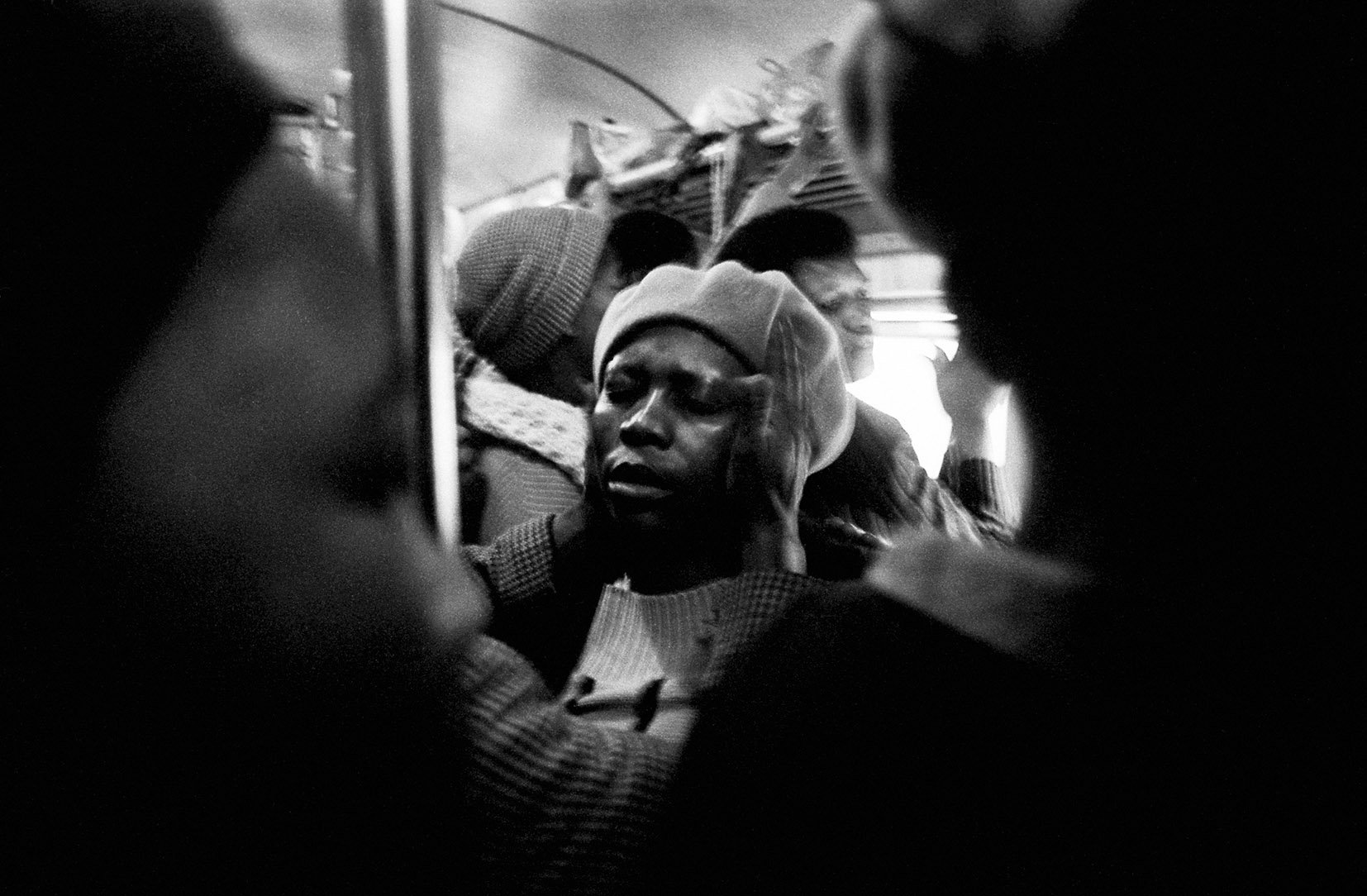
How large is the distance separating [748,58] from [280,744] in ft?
8.60

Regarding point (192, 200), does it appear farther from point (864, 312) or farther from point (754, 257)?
point (864, 312)

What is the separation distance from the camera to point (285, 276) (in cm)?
68

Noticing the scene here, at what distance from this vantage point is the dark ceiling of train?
2559 millimetres

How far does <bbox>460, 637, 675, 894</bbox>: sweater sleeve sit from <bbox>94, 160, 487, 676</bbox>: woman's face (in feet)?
0.26

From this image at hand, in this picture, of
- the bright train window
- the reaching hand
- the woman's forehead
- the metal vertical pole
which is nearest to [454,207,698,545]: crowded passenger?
the woman's forehead

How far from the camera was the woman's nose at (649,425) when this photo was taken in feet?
3.78

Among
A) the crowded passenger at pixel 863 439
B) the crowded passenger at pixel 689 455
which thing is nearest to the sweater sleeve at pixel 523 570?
the crowded passenger at pixel 689 455

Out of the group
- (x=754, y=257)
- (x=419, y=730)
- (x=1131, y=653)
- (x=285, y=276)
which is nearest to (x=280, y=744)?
(x=419, y=730)

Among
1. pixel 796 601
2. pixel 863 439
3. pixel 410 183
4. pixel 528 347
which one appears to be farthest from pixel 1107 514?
pixel 528 347

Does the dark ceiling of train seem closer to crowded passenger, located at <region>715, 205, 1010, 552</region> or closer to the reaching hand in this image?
crowded passenger, located at <region>715, 205, 1010, 552</region>

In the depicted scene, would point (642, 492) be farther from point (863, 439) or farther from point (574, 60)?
point (574, 60)

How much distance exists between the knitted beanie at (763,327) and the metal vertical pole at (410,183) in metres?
0.66

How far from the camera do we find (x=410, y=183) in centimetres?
55

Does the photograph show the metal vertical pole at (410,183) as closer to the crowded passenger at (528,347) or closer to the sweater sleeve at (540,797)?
the sweater sleeve at (540,797)
